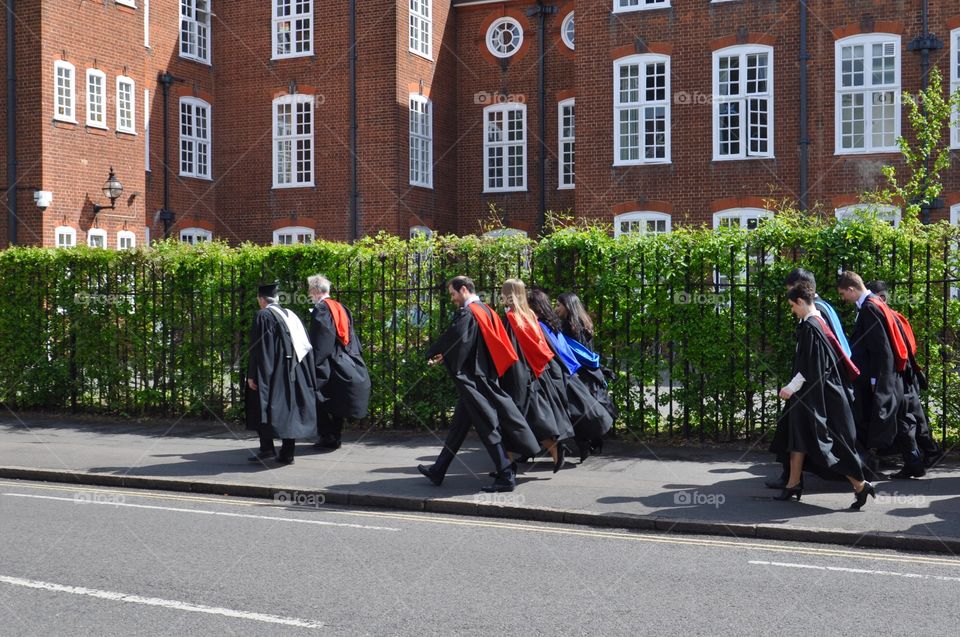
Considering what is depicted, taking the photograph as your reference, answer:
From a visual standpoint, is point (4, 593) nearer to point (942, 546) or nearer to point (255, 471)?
point (255, 471)

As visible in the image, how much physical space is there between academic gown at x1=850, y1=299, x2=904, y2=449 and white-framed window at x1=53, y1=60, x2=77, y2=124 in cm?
2084

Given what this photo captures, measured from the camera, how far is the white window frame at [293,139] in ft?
101

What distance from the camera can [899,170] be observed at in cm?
2428

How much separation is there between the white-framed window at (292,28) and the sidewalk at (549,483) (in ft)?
63.8

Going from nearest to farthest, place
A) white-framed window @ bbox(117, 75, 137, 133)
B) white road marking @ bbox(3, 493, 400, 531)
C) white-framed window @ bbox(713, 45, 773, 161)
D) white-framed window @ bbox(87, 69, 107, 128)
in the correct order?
1. white road marking @ bbox(3, 493, 400, 531)
2. white-framed window @ bbox(713, 45, 773, 161)
3. white-framed window @ bbox(87, 69, 107, 128)
4. white-framed window @ bbox(117, 75, 137, 133)

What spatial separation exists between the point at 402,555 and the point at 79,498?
3.79 m

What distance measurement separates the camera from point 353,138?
30094 mm

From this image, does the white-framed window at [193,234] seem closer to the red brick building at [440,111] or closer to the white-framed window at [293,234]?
the red brick building at [440,111]

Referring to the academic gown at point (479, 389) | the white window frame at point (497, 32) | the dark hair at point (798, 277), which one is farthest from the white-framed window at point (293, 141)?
the dark hair at point (798, 277)

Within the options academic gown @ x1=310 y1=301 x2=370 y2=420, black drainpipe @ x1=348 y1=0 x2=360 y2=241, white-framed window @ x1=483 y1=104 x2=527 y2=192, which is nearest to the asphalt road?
academic gown @ x1=310 y1=301 x2=370 y2=420

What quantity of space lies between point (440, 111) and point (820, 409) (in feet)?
79.1

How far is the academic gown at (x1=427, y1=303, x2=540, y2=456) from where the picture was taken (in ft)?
31.7

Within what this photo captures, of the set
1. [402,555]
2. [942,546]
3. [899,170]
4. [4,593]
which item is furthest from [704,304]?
[899,170]

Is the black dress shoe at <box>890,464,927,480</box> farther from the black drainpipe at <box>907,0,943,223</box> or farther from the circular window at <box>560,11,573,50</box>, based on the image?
the circular window at <box>560,11,573,50</box>
